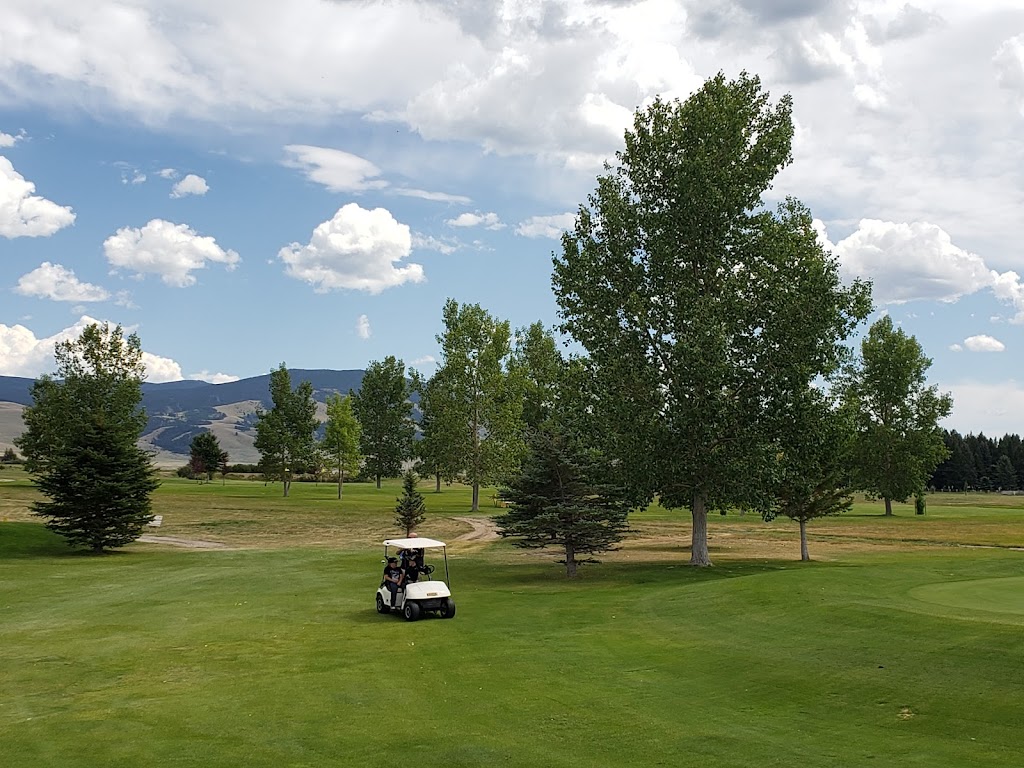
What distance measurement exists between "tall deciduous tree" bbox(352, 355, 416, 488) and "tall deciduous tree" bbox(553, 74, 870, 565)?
89.8m

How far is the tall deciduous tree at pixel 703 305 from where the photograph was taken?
34969 millimetres

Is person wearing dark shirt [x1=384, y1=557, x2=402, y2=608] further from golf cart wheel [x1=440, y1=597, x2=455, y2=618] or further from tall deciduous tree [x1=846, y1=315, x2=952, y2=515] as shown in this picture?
tall deciduous tree [x1=846, y1=315, x2=952, y2=515]

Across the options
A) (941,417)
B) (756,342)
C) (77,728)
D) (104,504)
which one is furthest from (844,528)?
(77,728)

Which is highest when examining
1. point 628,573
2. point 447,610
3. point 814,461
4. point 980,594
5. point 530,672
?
point 814,461

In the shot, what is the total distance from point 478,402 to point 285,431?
2645 cm

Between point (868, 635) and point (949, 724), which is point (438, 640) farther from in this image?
point (949, 724)

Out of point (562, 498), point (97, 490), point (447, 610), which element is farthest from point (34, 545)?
point (447, 610)

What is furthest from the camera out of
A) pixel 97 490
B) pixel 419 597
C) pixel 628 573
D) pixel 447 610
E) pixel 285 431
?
pixel 285 431

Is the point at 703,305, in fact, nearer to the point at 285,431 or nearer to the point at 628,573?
the point at 628,573

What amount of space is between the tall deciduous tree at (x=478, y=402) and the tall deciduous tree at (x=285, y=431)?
829 inches

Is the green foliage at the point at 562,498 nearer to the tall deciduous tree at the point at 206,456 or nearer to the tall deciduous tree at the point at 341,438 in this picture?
the tall deciduous tree at the point at 341,438

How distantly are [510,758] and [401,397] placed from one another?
118 metres

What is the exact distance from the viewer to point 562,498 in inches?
1330

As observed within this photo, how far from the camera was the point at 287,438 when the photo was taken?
9500 cm
